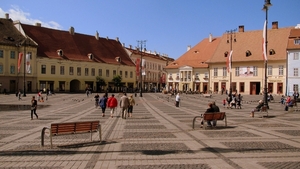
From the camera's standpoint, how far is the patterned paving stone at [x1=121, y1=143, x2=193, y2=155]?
9203 mm

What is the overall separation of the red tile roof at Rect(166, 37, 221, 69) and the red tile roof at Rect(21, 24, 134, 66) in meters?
14.3

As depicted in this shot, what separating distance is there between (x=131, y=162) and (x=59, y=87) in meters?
60.5

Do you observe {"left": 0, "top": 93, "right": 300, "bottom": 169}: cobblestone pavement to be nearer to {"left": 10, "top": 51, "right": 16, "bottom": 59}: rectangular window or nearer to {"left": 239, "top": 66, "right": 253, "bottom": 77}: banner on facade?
{"left": 10, "top": 51, "right": 16, "bottom": 59}: rectangular window

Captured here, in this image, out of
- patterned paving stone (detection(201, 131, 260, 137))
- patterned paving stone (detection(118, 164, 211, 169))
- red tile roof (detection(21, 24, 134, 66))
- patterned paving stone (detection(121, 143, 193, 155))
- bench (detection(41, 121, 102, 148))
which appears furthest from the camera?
red tile roof (detection(21, 24, 134, 66))

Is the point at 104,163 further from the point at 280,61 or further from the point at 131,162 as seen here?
the point at 280,61

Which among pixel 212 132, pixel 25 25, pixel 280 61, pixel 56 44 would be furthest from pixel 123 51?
pixel 212 132

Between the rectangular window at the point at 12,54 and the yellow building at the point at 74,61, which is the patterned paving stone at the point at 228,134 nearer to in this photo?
the rectangular window at the point at 12,54

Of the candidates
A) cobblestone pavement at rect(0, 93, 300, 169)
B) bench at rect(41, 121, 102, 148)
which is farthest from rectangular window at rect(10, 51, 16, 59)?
bench at rect(41, 121, 102, 148)

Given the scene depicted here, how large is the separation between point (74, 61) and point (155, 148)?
61239 mm

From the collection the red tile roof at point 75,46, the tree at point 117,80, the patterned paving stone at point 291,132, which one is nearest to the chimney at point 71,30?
the red tile roof at point 75,46

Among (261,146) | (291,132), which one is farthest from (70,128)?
(291,132)

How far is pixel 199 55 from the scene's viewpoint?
7419 cm

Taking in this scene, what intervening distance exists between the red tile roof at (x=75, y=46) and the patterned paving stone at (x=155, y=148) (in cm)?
5651

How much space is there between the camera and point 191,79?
7269 centimetres
